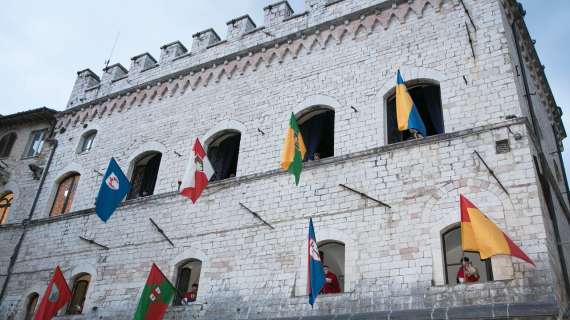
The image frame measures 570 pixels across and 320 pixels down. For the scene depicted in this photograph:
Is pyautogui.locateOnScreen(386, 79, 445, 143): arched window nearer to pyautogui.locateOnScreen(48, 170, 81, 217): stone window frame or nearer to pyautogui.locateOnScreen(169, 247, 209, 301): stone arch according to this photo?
pyautogui.locateOnScreen(169, 247, 209, 301): stone arch

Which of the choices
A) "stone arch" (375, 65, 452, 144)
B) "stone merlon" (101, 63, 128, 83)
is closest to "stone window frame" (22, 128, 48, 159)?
"stone merlon" (101, 63, 128, 83)

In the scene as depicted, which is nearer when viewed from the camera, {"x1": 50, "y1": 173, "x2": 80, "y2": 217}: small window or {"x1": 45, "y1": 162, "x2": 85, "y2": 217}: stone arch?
{"x1": 50, "y1": 173, "x2": 80, "y2": 217}: small window

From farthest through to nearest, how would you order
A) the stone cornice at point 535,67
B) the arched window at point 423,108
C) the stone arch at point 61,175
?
the stone arch at point 61,175 → the stone cornice at point 535,67 → the arched window at point 423,108

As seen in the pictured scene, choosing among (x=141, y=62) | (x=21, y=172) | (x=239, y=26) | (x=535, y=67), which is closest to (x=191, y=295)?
(x=239, y=26)

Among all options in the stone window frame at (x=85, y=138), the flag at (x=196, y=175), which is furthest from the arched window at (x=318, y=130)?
the stone window frame at (x=85, y=138)

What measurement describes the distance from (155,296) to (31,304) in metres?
5.55

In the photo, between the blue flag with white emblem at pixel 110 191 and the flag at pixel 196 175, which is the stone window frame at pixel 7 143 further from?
the flag at pixel 196 175

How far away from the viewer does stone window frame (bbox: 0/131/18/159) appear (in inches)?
745

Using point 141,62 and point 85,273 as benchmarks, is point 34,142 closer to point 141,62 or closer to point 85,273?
point 141,62

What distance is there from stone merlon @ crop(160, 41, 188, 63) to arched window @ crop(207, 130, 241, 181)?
157 inches

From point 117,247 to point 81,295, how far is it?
1664 mm

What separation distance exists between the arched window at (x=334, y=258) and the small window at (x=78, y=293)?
22.1 ft

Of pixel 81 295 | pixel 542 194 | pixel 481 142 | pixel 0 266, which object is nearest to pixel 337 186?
pixel 481 142

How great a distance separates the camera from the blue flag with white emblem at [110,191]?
11945 millimetres
